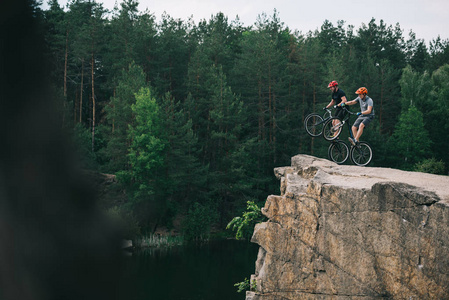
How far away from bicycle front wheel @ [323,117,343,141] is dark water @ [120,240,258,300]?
1333 cm

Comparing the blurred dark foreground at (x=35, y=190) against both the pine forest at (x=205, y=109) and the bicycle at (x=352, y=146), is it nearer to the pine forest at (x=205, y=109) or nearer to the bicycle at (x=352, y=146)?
the bicycle at (x=352, y=146)

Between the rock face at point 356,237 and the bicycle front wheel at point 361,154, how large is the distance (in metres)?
1.08

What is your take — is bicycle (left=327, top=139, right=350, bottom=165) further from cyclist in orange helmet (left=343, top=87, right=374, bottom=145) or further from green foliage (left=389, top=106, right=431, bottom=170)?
green foliage (left=389, top=106, right=431, bottom=170)

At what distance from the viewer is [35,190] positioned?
11.2 m

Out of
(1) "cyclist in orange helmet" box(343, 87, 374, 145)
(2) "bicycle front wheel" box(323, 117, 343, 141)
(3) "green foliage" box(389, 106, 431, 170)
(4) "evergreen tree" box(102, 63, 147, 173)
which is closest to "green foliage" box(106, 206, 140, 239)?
(4) "evergreen tree" box(102, 63, 147, 173)

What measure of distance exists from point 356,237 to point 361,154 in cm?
386

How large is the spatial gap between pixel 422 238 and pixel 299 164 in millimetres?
5775

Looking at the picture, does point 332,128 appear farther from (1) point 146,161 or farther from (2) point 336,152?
(1) point 146,161

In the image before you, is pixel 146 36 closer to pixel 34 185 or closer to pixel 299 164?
pixel 299 164

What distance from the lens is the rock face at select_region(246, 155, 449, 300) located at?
11.0 m

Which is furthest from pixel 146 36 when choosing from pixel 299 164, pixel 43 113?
pixel 43 113

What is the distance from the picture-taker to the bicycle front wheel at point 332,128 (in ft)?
49.7

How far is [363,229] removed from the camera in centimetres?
1202

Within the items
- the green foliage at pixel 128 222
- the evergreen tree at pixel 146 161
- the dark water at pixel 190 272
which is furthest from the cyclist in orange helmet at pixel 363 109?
the evergreen tree at pixel 146 161
